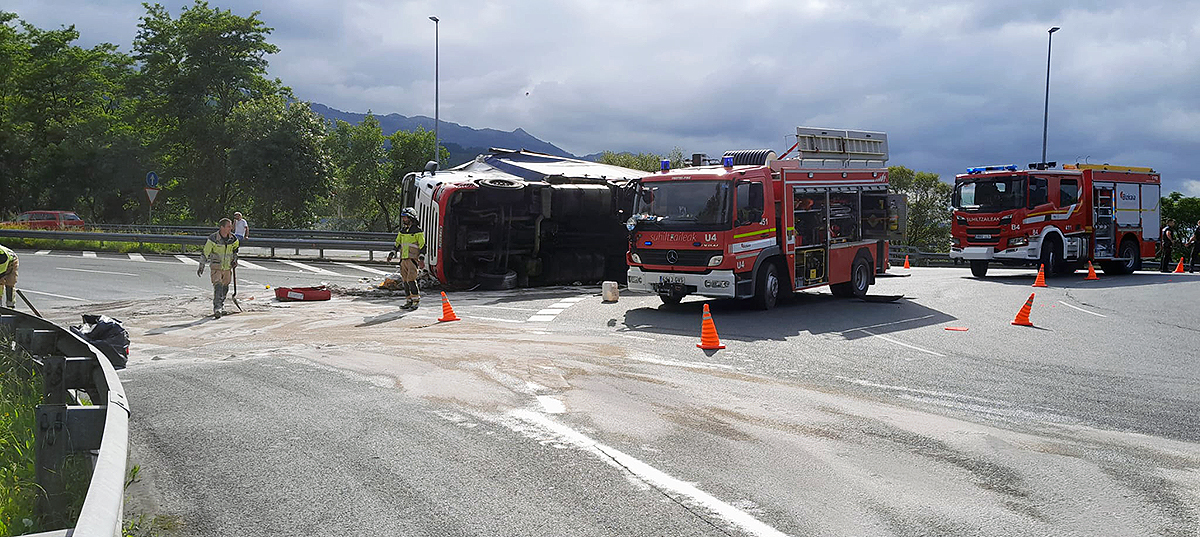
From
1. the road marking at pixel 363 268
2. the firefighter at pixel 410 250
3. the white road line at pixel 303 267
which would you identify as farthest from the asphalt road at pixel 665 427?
the road marking at pixel 363 268

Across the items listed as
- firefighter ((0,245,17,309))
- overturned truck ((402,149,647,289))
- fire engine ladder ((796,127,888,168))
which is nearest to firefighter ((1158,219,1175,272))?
fire engine ladder ((796,127,888,168))

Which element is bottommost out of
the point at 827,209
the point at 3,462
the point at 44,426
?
the point at 3,462

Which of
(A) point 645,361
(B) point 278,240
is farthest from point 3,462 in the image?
(B) point 278,240

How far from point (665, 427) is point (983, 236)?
20132 mm

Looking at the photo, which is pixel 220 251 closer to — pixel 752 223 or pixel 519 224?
pixel 519 224

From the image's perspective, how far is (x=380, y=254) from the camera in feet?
116

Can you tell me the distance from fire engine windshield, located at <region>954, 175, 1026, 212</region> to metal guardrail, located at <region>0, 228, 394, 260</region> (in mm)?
16223

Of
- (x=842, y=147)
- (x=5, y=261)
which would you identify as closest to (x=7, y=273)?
(x=5, y=261)

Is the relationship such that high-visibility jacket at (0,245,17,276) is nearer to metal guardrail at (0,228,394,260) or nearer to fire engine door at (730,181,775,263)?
fire engine door at (730,181,775,263)

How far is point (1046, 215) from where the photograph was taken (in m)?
24.2

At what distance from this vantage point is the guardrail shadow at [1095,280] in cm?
2228

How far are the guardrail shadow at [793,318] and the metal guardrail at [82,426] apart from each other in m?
7.54

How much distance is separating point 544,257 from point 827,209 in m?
7.13

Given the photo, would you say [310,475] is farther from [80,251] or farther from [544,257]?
[80,251]
